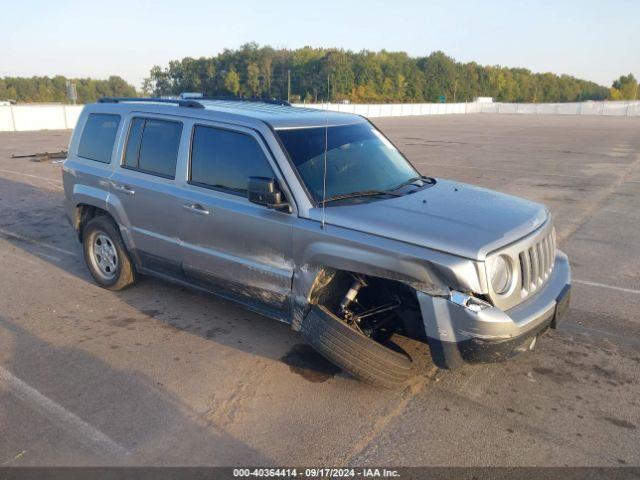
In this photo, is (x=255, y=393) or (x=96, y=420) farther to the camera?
(x=255, y=393)

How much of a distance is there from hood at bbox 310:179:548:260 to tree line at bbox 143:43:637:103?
129ft

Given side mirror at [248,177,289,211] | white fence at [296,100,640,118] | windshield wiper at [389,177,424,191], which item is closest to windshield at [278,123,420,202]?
windshield wiper at [389,177,424,191]

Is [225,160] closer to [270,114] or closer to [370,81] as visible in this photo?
[270,114]

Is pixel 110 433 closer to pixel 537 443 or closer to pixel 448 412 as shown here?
pixel 448 412

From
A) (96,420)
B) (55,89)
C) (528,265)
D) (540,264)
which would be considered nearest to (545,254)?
(540,264)

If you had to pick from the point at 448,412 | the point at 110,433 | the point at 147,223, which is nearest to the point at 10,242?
the point at 147,223

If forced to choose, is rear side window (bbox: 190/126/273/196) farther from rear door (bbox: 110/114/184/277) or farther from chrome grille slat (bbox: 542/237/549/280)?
chrome grille slat (bbox: 542/237/549/280)

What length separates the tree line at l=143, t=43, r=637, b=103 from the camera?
249 ft

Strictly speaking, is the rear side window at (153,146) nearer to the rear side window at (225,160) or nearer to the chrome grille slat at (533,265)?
the rear side window at (225,160)

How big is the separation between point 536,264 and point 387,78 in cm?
10551

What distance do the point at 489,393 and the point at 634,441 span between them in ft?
2.92

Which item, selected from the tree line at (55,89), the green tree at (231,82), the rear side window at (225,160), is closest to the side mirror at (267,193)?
the rear side window at (225,160)

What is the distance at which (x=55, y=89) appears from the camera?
113 meters

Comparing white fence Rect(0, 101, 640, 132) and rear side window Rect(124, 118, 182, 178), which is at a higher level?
rear side window Rect(124, 118, 182, 178)
